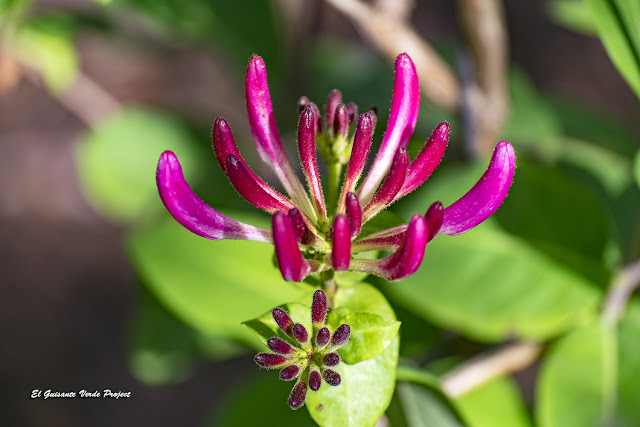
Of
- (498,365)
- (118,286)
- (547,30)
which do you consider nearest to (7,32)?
(118,286)

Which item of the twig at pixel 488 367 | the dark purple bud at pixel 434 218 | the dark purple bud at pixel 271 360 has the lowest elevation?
the twig at pixel 488 367

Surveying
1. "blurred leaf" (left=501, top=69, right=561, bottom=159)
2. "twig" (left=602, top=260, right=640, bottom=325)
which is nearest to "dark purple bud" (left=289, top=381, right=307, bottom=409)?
"twig" (left=602, top=260, right=640, bottom=325)

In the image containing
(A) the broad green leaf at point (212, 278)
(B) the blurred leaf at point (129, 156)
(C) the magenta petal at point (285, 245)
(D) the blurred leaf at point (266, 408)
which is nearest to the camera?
(C) the magenta petal at point (285, 245)

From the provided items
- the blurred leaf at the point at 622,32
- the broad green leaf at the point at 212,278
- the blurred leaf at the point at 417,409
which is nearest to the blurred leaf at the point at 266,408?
the broad green leaf at the point at 212,278

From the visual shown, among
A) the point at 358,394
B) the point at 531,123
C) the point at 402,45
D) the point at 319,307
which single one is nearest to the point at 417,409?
the point at 358,394

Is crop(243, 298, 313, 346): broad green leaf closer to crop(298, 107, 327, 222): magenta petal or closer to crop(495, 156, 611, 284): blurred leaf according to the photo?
crop(298, 107, 327, 222): magenta petal

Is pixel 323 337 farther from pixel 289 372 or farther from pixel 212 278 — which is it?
pixel 212 278

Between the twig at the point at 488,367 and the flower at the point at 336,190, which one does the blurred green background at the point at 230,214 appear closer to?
the twig at the point at 488,367

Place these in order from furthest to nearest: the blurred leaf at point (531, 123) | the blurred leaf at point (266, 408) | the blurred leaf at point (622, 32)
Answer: the blurred leaf at point (531, 123) < the blurred leaf at point (266, 408) < the blurred leaf at point (622, 32)
